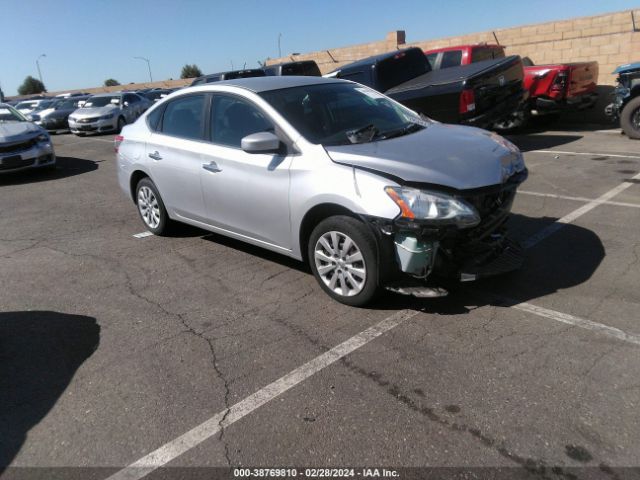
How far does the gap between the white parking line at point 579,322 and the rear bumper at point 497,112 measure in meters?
5.66

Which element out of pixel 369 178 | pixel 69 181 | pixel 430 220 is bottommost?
pixel 69 181

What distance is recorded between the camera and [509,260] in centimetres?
396

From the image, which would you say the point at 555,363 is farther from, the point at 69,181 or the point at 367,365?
the point at 69,181

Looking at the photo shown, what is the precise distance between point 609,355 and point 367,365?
4.95 feet

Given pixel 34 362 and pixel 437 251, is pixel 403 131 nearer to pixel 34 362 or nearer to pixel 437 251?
pixel 437 251

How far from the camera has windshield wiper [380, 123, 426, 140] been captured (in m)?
4.34

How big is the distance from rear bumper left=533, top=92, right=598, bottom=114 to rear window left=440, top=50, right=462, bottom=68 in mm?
1956

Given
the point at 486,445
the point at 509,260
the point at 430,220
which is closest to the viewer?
the point at 486,445

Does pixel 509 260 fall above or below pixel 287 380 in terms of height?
above

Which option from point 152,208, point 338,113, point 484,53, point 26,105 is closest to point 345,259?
point 338,113

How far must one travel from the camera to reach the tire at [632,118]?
10.1 meters

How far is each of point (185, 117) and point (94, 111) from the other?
15903 millimetres

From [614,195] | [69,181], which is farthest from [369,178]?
[69,181]

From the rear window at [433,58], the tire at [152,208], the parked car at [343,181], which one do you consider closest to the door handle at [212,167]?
the parked car at [343,181]
